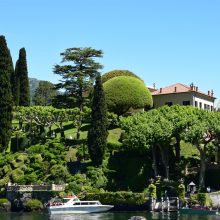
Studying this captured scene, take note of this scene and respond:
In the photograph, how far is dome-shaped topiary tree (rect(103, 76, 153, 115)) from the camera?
8862 cm

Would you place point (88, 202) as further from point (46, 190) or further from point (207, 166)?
point (207, 166)

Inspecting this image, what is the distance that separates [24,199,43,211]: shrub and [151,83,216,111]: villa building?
3653 centimetres

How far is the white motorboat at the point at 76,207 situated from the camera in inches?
2472

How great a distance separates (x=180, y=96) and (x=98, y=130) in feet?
83.9

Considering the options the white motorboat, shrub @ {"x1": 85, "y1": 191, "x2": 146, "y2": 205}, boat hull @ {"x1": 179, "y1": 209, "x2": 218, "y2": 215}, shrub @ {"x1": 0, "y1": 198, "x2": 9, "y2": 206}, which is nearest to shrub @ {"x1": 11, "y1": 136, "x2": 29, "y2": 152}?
shrub @ {"x1": 0, "y1": 198, "x2": 9, "y2": 206}

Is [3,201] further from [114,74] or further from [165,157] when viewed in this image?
[114,74]

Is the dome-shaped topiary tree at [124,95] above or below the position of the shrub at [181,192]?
above

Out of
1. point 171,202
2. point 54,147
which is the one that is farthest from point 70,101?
point 171,202

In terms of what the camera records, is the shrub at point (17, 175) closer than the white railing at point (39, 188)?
No

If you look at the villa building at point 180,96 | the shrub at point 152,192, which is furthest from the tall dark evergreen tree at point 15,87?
the shrub at point 152,192

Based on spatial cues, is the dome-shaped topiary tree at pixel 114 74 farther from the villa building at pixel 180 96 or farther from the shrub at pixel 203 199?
the shrub at pixel 203 199

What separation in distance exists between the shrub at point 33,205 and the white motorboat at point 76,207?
3.46 metres

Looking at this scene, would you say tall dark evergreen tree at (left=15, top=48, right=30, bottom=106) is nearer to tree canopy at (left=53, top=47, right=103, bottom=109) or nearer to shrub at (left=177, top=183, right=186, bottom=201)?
tree canopy at (left=53, top=47, right=103, bottom=109)

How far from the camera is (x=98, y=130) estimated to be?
74000 millimetres
